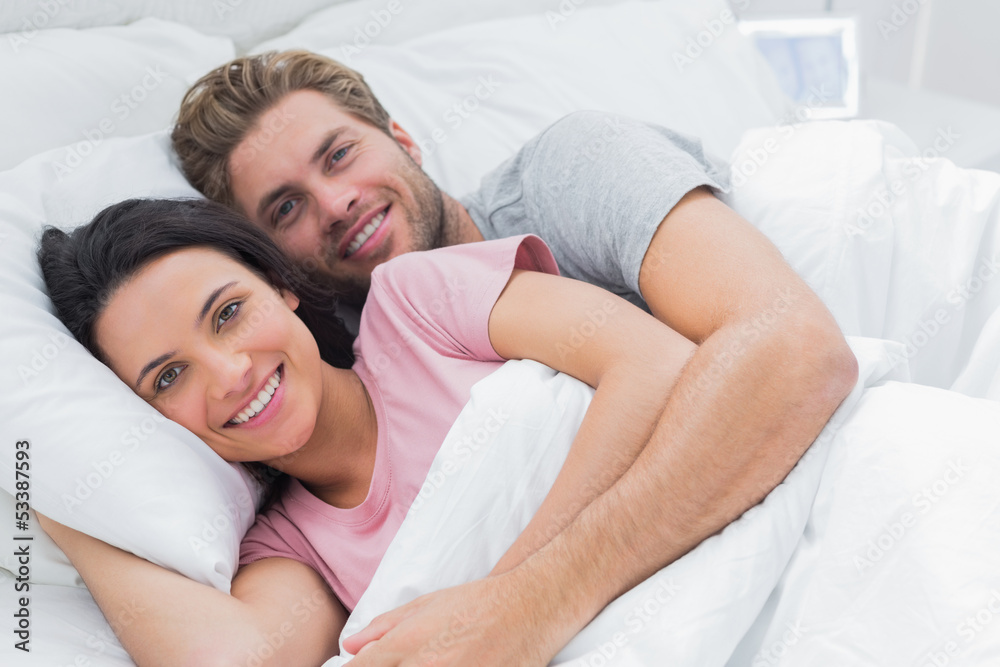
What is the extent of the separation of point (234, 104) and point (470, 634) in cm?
98

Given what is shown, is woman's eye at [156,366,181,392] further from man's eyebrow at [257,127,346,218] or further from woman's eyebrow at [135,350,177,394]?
man's eyebrow at [257,127,346,218]

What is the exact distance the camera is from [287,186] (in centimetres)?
129

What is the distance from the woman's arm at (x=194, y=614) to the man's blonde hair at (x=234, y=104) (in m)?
0.65

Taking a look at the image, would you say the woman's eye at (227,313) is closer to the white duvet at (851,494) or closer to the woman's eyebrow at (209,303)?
the woman's eyebrow at (209,303)

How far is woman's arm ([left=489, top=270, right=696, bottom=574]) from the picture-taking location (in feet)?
2.85

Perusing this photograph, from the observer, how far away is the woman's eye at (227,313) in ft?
3.14

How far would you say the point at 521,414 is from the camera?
2.95 ft
